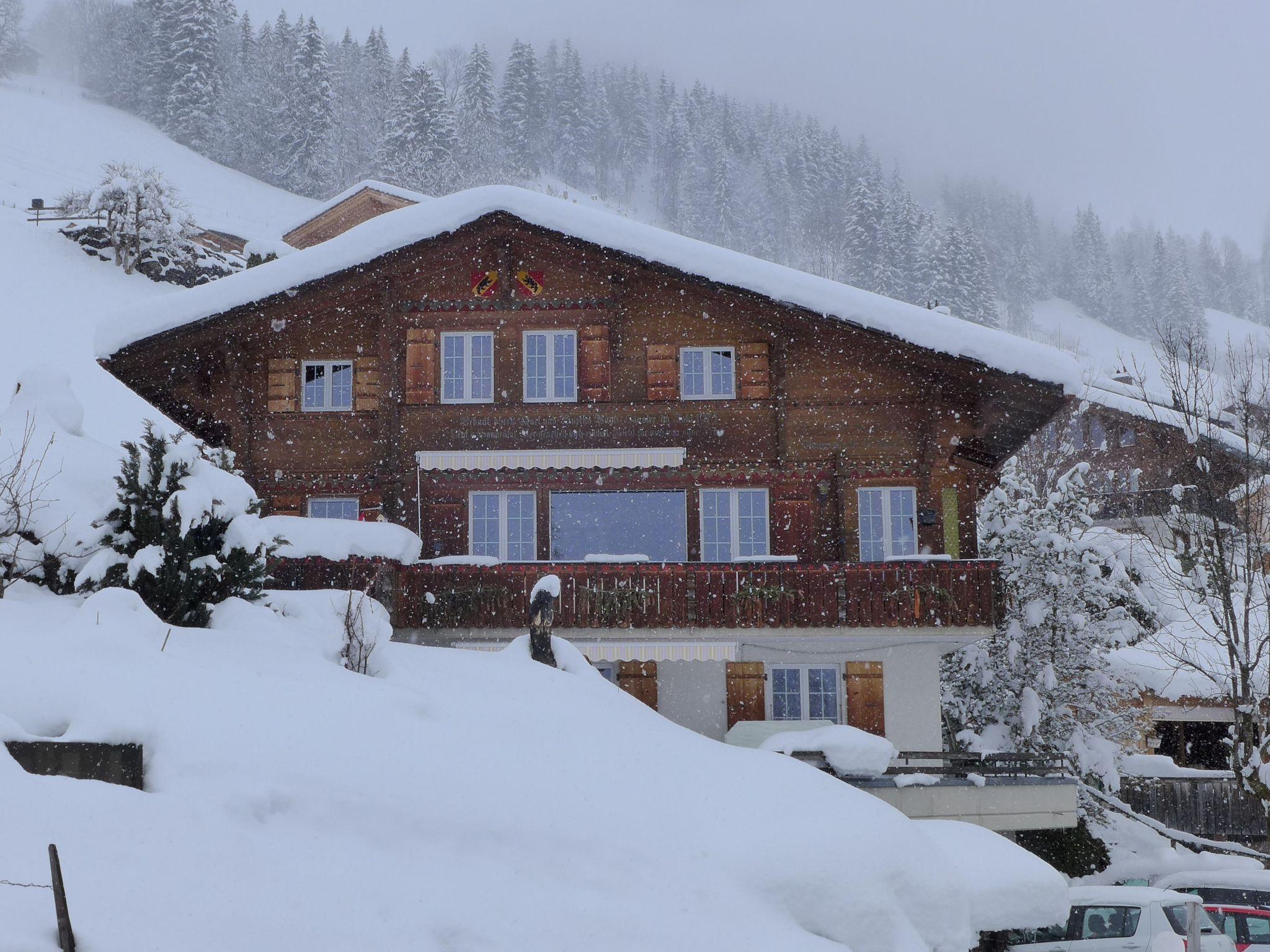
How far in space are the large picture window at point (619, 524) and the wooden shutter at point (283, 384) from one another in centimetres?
524

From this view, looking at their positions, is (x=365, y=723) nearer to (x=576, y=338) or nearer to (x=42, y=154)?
(x=576, y=338)

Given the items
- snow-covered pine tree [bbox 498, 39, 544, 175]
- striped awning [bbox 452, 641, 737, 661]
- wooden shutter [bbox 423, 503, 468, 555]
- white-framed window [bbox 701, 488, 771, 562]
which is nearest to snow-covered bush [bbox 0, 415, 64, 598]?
striped awning [bbox 452, 641, 737, 661]

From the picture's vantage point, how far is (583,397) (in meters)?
21.6

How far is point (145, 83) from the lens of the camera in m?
95.7

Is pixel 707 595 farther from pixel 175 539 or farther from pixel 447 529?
pixel 175 539

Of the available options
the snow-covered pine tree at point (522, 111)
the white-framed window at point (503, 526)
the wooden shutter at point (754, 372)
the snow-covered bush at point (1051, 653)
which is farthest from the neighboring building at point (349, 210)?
the snow-covered pine tree at point (522, 111)

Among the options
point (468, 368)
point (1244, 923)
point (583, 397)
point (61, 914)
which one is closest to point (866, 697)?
point (1244, 923)

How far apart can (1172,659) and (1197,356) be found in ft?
33.3

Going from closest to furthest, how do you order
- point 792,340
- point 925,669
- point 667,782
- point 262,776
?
point 262,776
point 667,782
point 925,669
point 792,340

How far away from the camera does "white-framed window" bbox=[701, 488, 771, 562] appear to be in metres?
21.0

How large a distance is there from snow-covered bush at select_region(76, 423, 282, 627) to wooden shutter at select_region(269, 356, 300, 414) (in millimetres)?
8515

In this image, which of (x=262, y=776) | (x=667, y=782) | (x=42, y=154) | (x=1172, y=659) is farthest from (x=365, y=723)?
(x=42, y=154)

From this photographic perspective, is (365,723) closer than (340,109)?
Yes

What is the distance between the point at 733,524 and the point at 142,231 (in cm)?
4316
